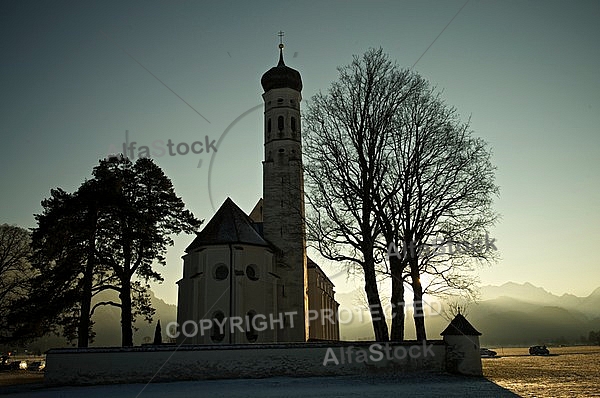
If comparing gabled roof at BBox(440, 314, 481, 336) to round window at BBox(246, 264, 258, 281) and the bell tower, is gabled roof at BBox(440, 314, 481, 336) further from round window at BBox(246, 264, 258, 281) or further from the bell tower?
round window at BBox(246, 264, 258, 281)

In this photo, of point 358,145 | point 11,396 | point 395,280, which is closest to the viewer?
point 11,396

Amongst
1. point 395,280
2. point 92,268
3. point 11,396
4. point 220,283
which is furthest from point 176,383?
point 220,283

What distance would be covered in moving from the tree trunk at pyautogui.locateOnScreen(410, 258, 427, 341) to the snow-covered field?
1945 millimetres

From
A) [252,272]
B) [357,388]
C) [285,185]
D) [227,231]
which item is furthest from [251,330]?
[357,388]

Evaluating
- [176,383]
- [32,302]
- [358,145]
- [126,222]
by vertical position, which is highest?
[358,145]

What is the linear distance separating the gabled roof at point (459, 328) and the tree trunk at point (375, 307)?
2864 millimetres

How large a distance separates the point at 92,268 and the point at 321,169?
49.5 ft

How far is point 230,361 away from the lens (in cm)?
2020

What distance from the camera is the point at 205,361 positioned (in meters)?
20.1

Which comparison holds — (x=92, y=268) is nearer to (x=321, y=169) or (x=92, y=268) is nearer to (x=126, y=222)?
(x=126, y=222)

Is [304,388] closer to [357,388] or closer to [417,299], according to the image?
[357,388]

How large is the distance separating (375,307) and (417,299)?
181 centimetres

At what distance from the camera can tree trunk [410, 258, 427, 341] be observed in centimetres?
2077

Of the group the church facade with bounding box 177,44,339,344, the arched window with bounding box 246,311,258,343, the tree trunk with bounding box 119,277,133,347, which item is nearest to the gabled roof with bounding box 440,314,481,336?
the church facade with bounding box 177,44,339,344
